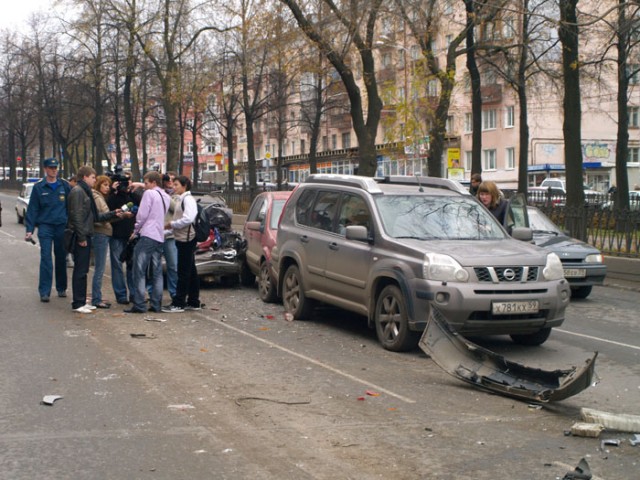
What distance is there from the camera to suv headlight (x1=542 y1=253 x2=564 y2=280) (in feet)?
31.4

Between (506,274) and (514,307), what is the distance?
1.13 feet

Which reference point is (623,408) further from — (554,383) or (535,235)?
(535,235)

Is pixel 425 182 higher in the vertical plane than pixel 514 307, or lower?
higher

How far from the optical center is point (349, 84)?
27250 mm

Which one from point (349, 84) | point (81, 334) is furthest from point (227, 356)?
point (349, 84)

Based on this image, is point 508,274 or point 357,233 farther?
point 357,233

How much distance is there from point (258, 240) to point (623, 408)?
8.07 meters

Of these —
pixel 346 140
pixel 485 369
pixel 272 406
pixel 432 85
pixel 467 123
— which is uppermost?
pixel 346 140

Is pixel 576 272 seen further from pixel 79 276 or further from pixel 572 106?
pixel 572 106

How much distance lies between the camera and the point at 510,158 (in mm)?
63750

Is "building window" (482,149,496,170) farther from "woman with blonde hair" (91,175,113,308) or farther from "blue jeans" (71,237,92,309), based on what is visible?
"blue jeans" (71,237,92,309)

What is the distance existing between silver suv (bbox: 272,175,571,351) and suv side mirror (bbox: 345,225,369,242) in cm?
1

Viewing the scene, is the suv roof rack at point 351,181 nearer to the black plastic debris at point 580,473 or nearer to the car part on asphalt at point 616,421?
the car part on asphalt at point 616,421

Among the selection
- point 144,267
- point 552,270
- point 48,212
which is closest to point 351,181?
point 552,270
